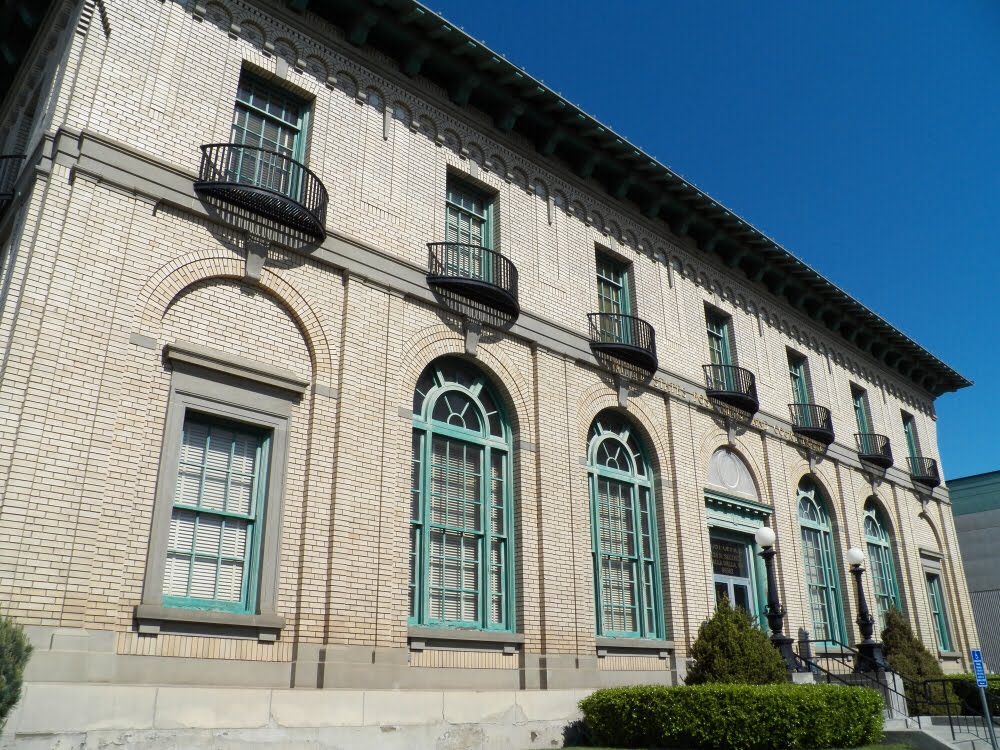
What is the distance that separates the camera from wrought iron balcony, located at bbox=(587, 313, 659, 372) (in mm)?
19359

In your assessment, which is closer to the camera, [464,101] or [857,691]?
[857,691]

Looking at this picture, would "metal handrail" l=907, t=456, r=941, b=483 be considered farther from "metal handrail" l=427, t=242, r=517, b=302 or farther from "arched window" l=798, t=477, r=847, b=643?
"metal handrail" l=427, t=242, r=517, b=302

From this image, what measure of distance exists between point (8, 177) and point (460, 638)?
1068 cm

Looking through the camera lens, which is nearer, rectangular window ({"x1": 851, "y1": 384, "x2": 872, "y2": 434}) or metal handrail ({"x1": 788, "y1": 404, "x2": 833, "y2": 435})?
metal handrail ({"x1": 788, "y1": 404, "x2": 833, "y2": 435})

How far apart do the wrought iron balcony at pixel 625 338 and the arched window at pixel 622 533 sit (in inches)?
55.3

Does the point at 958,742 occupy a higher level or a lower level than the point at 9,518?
lower

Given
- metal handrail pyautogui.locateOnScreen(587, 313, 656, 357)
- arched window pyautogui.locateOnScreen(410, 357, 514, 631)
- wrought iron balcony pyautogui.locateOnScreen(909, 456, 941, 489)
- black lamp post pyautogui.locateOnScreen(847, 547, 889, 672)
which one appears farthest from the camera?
wrought iron balcony pyautogui.locateOnScreen(909, 456, 941, 489)

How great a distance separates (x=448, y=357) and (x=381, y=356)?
192 centimetres

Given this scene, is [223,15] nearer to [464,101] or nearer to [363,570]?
[464,101]

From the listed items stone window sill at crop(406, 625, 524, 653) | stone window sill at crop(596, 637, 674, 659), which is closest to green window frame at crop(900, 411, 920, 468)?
stone window sill at crop(596, 637, 674, 659)

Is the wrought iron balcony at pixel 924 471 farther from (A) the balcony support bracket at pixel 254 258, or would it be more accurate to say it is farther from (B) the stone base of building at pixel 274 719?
(A) the balcony support bracket at pixel 254 258

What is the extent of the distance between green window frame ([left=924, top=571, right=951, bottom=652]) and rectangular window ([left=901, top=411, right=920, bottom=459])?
467 centimetres

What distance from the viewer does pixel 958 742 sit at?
51.6ft

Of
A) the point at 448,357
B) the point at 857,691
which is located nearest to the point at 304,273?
the point at 448,357
